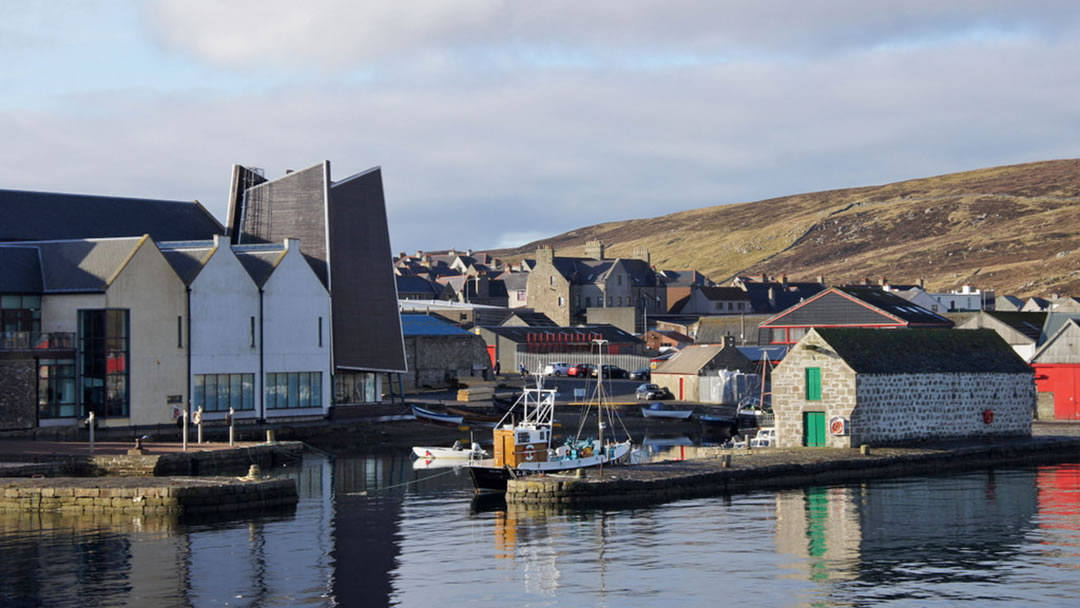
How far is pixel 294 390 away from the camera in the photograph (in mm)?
70750

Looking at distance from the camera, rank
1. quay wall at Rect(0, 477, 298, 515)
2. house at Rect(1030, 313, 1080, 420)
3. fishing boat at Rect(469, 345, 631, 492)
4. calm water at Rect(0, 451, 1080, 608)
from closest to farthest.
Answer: calm water at Rect(0, 451, 1080, 608)
quay wall at Rect(0, 477, 298, 515)
fishing boat at Rect(469, 345, 631, 492)
house at Rect(1030, 313, 1080, 420)

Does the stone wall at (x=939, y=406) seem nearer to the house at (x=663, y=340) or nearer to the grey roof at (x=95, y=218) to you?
the grey roof at (x=95, y=218)

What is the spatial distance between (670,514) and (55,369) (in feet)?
111

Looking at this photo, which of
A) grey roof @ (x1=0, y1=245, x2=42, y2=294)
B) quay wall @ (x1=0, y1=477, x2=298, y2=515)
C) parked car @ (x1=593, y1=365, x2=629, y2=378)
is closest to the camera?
quay wall @ (x1=0, y1=477, x2=298, y2=515)

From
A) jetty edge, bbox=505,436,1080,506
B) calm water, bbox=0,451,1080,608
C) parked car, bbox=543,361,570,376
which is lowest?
calm water, bbox=0,451,1080,608

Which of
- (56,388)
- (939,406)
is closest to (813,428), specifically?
(939,406)

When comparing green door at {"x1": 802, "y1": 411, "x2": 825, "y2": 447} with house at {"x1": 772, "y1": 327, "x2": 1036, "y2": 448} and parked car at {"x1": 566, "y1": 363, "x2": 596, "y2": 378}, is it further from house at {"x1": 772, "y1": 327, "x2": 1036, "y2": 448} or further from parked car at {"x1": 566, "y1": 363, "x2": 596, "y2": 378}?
parked car at {"x1": 566, "y1": 363, "x2": 596, "y2": 378}

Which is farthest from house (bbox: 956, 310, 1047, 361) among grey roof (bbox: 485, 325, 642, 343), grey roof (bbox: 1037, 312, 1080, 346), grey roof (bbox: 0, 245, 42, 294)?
grey roof (bbox: 0, 245, 42, 294)

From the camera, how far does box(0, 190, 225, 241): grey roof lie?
237ft

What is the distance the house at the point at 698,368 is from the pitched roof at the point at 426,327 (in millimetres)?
16700

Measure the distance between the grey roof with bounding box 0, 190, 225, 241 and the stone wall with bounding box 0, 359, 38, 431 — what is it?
13193mm

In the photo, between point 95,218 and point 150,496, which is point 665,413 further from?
point 150,496

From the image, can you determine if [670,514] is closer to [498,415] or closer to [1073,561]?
[1073,561]

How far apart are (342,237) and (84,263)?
16.8 metres
